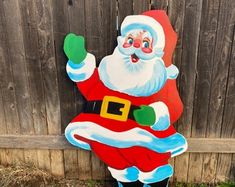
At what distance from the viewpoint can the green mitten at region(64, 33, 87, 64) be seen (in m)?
2.71

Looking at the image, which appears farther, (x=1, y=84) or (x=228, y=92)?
(x=1, y=84)

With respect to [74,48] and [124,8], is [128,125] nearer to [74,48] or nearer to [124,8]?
[74,48]

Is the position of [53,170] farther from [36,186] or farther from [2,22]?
[2,22]

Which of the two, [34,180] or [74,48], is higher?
[74,48]

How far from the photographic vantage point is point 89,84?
2.81 m

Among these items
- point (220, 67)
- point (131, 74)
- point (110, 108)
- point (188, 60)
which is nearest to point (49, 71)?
point (110, 108)

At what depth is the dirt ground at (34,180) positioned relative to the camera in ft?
10.6

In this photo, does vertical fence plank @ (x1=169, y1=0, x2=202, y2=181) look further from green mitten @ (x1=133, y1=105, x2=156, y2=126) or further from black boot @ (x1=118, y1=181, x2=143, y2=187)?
black boot @ (x1=118, y1=181, x2=143, y2=187)

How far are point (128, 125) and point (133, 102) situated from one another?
0.20 metres

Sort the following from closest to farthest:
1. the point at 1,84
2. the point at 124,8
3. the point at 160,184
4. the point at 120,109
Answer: the point at 124,8 < the point at 120,109 < the point at 160,184 < the point at 1,84

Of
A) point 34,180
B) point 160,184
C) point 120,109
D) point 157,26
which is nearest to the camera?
point 157,26

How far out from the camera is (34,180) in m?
3.27

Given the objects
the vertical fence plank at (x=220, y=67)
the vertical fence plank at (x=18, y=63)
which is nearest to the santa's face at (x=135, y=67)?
the vertical fence plank at (x=220, y=67)

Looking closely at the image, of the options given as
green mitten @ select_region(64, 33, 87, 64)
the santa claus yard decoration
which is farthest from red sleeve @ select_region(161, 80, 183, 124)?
green mitten @ select_region(64, 33, 87, 64)
